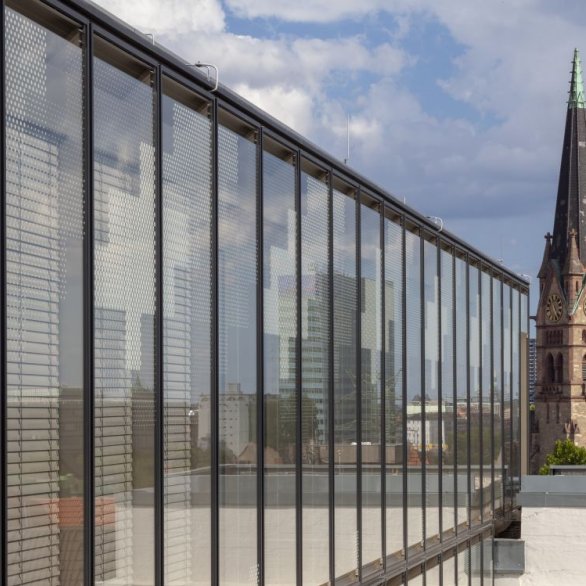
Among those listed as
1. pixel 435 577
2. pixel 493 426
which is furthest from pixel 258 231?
pixel 493 426

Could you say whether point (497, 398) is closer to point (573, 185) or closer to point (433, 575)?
point (433, 575)

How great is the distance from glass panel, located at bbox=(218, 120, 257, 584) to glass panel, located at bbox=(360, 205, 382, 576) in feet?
12.6

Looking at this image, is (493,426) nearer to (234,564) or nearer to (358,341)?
(358,341)

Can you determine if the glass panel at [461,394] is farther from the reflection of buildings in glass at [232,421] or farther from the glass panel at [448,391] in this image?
the reflection of buildings in glass at [232,421]

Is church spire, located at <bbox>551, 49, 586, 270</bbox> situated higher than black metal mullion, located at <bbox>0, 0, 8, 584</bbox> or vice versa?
church spire, located at <bbox>551, 49, 586, 270</bbox>

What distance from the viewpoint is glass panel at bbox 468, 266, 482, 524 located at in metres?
22.2

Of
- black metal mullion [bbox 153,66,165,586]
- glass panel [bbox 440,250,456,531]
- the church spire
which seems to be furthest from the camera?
the church spire

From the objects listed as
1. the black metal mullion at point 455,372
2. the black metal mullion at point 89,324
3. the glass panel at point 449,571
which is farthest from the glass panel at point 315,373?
the black metal mullion at point 455,372

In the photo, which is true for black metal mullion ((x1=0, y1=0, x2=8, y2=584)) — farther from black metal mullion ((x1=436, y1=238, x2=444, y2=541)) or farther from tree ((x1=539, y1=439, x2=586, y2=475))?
tree ((x1=539, y1=439, x2=586, y2=475))

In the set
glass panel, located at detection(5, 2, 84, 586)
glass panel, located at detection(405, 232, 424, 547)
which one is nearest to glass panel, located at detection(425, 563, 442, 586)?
glass panel, located at detection(405, 232, 424, 547)

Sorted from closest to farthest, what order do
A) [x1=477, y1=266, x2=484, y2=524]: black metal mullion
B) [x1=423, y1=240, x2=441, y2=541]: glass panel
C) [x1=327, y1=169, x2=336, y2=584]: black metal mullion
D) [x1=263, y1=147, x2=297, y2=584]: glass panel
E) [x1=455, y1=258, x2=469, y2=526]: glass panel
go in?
[x1=263, y1=147, x2=297, y2=584]: glass panel < [x1=327, y1=169, x2=336, y2=584]: black metal mullion < [x1=423, y1=240, x2=441, y2=541]: glass panel < [x1=455, y1=258, x2=469, y2=526]: glass panel < [x1=477, y1=266, x2=484, y2=524]: black metal mullion

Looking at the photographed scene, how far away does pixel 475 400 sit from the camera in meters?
22.8

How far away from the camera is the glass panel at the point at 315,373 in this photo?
13211 mm

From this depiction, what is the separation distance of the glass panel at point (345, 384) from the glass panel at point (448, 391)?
5194mm
